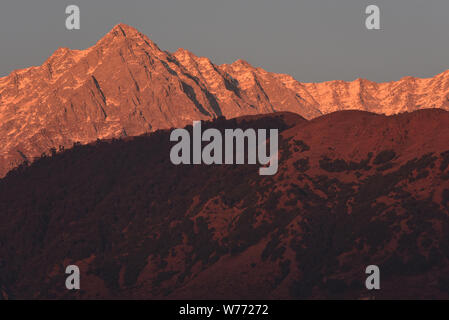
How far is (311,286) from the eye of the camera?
186375 millimetres

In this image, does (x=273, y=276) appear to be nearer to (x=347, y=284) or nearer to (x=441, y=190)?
(x=347, y=284)

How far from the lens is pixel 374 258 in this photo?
186500 mm

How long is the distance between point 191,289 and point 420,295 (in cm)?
4558

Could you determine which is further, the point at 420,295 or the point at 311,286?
the point at 311,286

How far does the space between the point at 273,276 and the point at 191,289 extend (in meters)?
16.0
